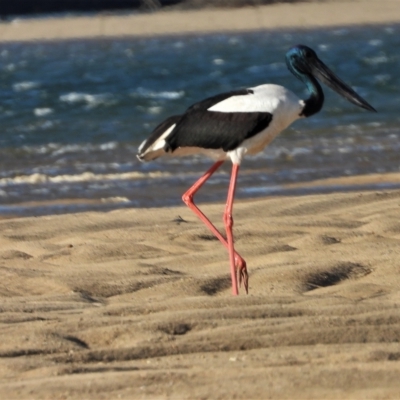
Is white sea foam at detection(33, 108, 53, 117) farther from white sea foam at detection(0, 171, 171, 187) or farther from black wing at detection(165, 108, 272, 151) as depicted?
black wing at detection(165, 108, 272, 151)

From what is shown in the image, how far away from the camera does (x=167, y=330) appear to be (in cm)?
437

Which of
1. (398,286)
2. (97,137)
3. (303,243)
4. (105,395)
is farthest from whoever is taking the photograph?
(97,137)

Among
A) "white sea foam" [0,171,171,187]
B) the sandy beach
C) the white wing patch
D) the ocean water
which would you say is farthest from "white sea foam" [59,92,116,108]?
the white wing patch

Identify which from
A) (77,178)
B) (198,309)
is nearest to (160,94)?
(77,178)

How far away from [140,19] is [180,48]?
564 cm

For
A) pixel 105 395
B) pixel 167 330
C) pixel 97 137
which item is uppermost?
pixel 105 395

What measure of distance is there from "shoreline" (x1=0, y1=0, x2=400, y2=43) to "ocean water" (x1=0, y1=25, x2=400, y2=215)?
51.4 inches

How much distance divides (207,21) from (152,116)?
53.9ft

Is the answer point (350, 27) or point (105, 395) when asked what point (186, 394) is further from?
point (350, 27)

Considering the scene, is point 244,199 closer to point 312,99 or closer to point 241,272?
point 312,99

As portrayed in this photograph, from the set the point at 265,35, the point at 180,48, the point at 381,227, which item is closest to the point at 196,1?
the point at 265,35

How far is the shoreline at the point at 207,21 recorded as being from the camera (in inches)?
1187

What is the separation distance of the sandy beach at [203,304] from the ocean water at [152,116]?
1.83 metres

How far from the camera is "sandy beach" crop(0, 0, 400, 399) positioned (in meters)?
3.73
